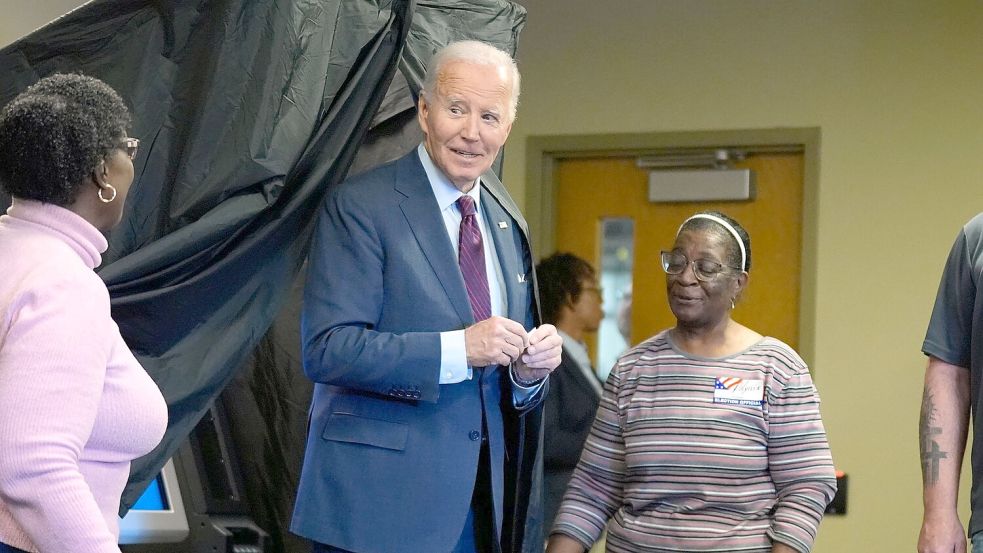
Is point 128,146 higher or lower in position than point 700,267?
higher

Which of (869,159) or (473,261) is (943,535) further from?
(869,159)

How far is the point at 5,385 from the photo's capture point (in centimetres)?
128

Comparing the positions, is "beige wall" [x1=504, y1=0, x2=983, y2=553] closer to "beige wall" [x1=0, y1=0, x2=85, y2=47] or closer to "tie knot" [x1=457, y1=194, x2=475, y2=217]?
"beige wall" [x1=0, y1=0, x2=85, y2=47]

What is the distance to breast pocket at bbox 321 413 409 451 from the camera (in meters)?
1.94

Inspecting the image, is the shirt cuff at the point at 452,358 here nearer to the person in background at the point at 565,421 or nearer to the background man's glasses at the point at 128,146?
the background man's glasses at the point at 128,146

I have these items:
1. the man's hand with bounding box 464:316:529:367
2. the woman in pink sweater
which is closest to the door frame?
the man's hand with bounding box 464:316:529:367

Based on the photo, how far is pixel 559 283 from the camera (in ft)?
13.1

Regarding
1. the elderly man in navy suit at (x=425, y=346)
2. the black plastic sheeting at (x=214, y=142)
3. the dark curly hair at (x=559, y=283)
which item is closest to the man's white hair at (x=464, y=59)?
the elderly man in navy suit at (x=425, y=346)

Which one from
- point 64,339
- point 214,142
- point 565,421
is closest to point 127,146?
point 64,339

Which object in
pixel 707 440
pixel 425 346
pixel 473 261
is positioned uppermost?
pixel 473 261

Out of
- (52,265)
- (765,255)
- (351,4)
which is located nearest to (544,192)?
(765,255)

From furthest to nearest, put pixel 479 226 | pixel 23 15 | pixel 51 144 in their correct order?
pixel 23 15 < pixel 479 226 < pixel 51 144

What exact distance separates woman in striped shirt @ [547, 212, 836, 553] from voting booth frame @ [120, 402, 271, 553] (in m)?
0.79

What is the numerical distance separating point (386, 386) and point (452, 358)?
116mm
